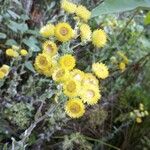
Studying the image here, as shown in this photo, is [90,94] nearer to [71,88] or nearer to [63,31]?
[71,88]

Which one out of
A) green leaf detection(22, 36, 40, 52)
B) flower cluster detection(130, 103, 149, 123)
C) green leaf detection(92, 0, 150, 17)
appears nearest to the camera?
green leaf detection(92, 0, 150, 17)

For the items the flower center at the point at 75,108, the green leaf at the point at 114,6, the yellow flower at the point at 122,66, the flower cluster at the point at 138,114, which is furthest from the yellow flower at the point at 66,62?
the yellow flower at the point at 122,66

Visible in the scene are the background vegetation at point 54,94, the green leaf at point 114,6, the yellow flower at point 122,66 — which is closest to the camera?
the green leaf at point 114,6

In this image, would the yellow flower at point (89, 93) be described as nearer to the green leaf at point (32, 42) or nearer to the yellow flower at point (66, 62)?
the yellow flower at point (66, 62)

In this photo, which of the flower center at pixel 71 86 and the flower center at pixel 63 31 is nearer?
the flower center at pixel 71 86

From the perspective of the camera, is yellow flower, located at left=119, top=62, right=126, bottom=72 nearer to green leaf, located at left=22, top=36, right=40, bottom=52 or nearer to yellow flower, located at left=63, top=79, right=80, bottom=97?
green leaf, located at left=22, top=36, right=40, bottom=52

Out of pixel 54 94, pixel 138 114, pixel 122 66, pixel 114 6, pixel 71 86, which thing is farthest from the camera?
pixel 122 66

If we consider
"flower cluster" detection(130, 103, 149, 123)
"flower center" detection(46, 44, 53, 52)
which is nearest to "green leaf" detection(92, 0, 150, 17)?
"flower center" detection(46, 44, 53, 52)

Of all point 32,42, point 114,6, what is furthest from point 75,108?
point 32,42
